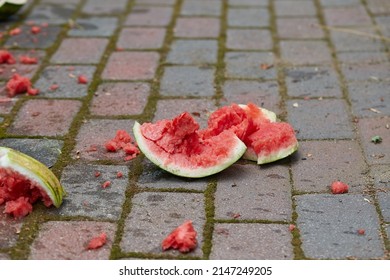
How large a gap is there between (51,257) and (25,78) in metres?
2.11

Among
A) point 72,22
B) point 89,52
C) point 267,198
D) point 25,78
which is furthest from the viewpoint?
point 72,22

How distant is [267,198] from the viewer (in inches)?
160

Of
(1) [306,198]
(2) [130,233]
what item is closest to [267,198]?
(1) [306,198]

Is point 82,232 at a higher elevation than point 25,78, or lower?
higher

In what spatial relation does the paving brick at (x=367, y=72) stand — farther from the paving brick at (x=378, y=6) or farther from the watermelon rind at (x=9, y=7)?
the watermelon rind at (x=9, y=7)

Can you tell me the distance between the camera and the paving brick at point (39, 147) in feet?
14.6

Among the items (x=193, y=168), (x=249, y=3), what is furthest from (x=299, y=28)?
(x=193, y=168)

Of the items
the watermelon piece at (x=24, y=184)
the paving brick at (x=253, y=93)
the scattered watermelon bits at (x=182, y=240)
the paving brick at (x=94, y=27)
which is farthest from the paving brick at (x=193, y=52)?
the scattered watermelon bits at (x=182, y=240)

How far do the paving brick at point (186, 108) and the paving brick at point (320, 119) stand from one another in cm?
54

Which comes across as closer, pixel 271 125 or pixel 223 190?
pixel 223 190

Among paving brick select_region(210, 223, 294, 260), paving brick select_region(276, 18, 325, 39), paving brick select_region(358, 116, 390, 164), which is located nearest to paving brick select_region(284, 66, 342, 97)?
paving brick select_region(358, 116, 390, 164)

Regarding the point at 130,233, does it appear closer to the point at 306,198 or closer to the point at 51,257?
the point at 51,257

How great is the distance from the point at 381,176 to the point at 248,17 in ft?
9.26

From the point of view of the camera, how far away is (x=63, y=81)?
5.51 m
